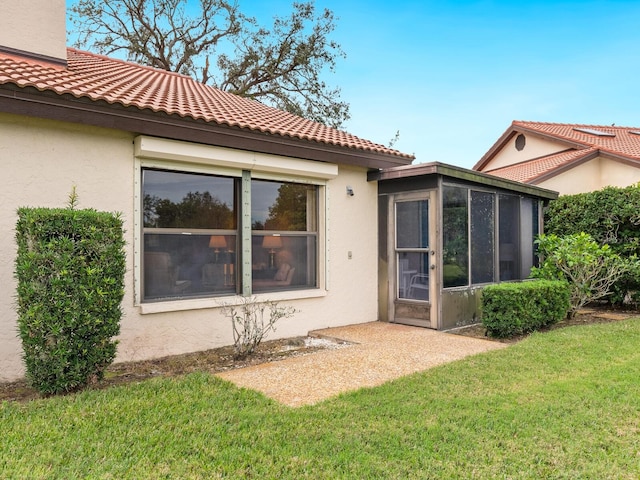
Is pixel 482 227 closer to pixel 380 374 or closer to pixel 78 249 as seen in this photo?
pixel 380 374

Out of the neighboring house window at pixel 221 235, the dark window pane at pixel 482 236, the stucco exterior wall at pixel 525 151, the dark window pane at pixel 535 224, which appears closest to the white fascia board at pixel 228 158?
the neighboring house window at pixel 221 235

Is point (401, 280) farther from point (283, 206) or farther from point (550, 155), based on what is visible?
point (550, 155)

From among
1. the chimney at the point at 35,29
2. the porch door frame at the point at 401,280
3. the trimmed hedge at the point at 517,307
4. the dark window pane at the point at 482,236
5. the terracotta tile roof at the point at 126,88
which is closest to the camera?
the terracotta tile roof at the point at 126,88

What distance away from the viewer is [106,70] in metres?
8.74

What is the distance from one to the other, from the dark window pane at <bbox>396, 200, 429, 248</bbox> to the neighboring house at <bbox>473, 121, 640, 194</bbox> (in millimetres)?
7895

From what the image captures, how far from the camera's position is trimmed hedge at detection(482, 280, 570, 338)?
24.3ft

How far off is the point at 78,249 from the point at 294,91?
17238 millimetres

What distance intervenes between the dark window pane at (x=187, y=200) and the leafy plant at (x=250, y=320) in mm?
1290

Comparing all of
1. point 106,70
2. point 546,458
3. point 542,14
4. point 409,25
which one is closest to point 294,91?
point 409,25

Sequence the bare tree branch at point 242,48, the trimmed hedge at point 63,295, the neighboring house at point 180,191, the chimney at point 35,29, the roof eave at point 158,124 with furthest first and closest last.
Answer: the bare tree branch at point 242,48 < the chimney at point 35,29 < the neighboring house at point 180,191 < the roof eave at point 158,124 < the trimmed hedge at point 63,295

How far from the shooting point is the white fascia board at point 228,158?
20.1 ft

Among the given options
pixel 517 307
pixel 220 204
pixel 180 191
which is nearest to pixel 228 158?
pixel 220 204

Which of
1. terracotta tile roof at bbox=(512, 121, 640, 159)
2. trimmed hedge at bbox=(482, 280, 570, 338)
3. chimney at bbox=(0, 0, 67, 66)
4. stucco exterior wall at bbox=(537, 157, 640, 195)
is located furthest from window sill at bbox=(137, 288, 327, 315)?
terracotta tile roof at bbox=(512, 121, 640, 159)

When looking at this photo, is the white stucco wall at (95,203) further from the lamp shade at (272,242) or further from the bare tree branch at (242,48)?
the bare tree branch at (242,48)
